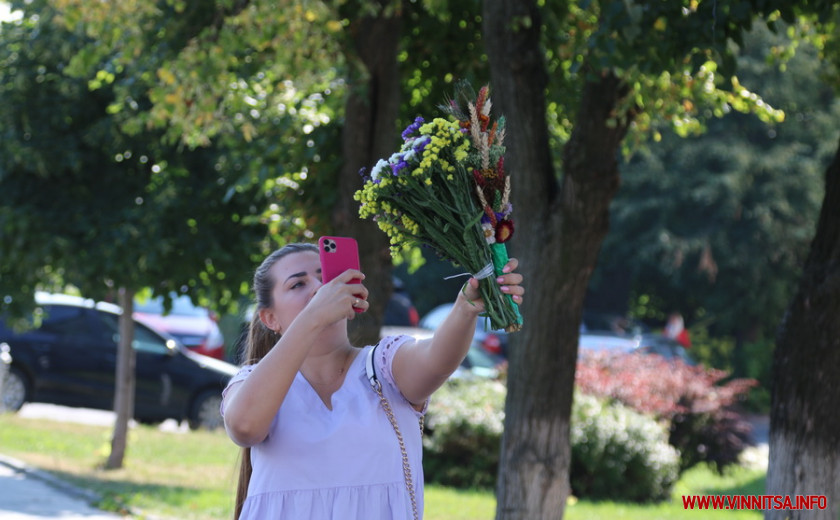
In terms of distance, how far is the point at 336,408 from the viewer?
10.6 feet

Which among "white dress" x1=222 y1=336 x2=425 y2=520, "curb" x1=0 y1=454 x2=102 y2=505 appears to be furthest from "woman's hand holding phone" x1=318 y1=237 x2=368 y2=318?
"curb" x1=0 y1=454 x2=102 y2=505

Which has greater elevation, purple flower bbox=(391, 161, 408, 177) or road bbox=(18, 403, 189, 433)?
road bbox=(18, 403, 189, 433)

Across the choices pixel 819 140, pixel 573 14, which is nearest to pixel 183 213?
pixel 573 14

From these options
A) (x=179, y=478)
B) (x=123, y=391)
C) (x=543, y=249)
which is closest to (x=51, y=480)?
(x=179, y=478)

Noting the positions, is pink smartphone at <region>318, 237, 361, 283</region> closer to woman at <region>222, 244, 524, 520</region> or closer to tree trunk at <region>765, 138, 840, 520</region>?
woman at <region>222, 244, 524, 520</region>

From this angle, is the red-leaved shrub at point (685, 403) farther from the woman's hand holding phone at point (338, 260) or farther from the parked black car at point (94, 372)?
the woman's hand holding phone at point (338, 260)

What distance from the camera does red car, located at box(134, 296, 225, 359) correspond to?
1969 centimetres

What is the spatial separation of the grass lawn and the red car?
4860 millimetres

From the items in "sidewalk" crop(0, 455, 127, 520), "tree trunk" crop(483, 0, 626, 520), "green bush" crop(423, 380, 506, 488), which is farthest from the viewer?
"green bush" crop(423, 380, 506, 488)

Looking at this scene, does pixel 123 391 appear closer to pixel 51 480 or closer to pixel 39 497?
pixel 51 480

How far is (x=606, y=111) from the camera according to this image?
6758 millimetres

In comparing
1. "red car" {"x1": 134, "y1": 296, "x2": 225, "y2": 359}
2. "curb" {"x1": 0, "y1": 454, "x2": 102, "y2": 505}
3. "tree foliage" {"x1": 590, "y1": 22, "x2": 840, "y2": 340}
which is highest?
"tree foliage" {"x1": 590, "y1": 22, "x2": 840, "y2": 340}

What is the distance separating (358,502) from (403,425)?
271 millimetres

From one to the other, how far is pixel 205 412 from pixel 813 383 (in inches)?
406
